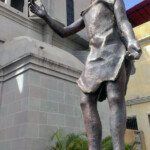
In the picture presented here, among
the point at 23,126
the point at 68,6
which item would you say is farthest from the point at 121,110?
the point at 68,6

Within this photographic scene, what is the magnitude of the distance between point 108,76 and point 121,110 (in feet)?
1.37

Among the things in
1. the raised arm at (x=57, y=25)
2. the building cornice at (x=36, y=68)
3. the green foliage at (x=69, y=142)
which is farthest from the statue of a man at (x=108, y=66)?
the building cornice at (x=36, y=68)

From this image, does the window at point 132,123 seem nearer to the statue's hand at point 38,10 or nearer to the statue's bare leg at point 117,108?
the statue's hand at point 38,10

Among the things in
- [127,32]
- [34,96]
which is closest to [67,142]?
[34,96]

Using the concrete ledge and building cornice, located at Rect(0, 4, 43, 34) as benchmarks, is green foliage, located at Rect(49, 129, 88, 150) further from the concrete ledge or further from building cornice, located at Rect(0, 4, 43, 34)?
the concrete ledge

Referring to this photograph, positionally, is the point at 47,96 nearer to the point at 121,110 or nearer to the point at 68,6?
the point at 121,110

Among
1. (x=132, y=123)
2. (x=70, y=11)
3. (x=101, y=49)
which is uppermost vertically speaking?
(x=70, y=11)

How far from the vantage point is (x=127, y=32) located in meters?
2.84

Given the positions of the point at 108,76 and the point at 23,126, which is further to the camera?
the point at 23,126

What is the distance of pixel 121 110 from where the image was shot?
2703mm

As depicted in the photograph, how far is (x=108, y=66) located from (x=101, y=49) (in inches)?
10.8

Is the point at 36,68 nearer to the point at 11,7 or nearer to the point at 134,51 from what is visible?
the point at 134,51

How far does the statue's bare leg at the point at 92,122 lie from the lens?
9.10 ft

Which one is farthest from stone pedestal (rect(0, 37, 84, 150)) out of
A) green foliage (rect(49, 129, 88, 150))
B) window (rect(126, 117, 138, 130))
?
window (rect(126, 117, 138, 130))
